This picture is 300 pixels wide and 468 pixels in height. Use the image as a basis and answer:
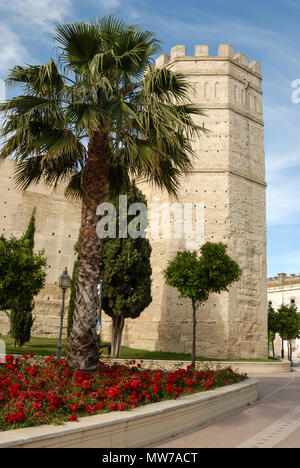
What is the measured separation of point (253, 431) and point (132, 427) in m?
2.62

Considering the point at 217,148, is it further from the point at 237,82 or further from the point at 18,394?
the point at 18,394

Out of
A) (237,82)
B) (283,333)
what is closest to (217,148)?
(237,82)

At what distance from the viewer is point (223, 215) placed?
22.8 m

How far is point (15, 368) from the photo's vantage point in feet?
24.5

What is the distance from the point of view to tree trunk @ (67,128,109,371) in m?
7.57

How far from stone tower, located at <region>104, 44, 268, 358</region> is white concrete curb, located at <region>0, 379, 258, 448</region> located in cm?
1395

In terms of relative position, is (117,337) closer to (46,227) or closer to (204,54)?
(46,227)

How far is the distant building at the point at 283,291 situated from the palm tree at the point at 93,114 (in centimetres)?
3987

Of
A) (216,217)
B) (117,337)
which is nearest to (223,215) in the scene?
(216,217)

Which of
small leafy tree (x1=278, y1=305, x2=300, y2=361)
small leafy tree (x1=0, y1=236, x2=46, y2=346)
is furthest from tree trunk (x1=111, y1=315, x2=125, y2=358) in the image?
small leafy tree (x1=278, y1=305, x2=300, y2=361)

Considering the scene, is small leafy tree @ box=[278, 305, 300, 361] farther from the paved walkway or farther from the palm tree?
the palm tree

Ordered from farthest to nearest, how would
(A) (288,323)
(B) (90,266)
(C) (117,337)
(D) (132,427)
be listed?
(A) (288,323)
(C) (117,337)
(B) (90,266)
(D) (132,427)

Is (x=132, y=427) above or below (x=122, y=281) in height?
below

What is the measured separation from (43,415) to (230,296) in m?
18.2
